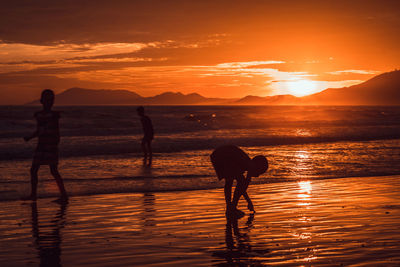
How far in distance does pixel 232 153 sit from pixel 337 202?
236 cm

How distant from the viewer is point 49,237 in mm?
6367

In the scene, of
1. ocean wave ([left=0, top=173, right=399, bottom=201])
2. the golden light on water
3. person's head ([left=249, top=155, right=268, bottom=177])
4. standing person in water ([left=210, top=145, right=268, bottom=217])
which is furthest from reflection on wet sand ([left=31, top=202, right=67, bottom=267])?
the golden light on water

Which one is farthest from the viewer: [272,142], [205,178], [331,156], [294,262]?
[272,142]

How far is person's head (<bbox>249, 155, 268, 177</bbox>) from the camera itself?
287 inches

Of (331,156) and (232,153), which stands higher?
(232,153)

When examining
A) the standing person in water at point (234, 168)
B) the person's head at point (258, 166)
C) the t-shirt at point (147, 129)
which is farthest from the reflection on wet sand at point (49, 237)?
the t-shirt at point (147, 129)

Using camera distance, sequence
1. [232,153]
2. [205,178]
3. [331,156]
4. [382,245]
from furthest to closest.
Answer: [331,156], [205,178], [232,153], [382,245]

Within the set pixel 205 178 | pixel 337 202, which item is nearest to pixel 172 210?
pixel 337 202

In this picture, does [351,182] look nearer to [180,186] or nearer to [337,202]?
[337,202]

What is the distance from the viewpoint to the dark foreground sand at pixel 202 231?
5.27 m

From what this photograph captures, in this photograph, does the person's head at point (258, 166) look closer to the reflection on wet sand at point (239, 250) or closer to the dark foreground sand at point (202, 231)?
the dark foreground sand at point (202, 231)

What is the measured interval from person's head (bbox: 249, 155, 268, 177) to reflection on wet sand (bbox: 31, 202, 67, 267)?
9.97ft

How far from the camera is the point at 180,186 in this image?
11.3 m

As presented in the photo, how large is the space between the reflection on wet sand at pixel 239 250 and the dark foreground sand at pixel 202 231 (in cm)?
1
